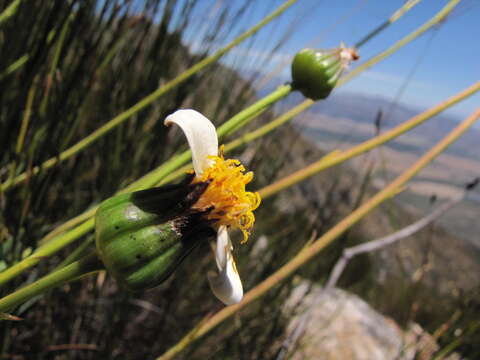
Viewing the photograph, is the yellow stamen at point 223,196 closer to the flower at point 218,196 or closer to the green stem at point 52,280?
the flower at point 218,196

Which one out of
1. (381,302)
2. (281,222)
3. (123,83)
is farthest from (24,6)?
(381,302)

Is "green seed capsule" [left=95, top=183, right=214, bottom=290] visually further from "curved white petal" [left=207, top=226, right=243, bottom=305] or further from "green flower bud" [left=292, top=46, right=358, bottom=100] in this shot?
"green flower bud" [left=292, top=46, right=358, bottom=100]

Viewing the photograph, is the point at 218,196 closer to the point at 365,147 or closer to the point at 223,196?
the point at 223,196

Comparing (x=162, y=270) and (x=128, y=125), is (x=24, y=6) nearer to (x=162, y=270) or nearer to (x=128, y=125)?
(x=128, y=125)

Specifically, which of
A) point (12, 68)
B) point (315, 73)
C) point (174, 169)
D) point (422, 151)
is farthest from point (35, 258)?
point (422, 151)

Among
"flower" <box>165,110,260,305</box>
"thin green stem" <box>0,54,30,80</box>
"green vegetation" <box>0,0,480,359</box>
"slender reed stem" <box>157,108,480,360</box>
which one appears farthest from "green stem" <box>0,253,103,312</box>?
"thin green stem" <box>0,54,30,80</box>

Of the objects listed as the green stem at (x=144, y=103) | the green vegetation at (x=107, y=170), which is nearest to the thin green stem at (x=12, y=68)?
the green vegetation at (x=107, y=170)

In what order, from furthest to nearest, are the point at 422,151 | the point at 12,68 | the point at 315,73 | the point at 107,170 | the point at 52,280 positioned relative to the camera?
the point at 422,151 → the point at 107,170 → the point at 12,68 → the point at 315,73 → the point at 52,280
